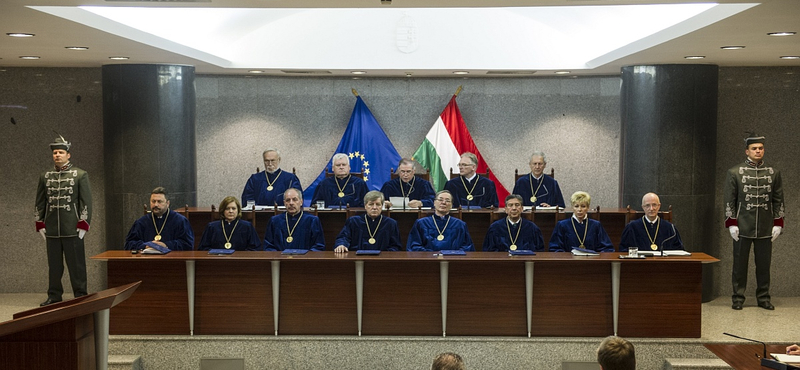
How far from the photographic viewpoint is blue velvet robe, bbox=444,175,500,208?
9750 mm

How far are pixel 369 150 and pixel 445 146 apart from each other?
102cm

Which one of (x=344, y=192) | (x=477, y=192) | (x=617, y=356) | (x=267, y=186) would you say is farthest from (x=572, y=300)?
(x=267, y=186)

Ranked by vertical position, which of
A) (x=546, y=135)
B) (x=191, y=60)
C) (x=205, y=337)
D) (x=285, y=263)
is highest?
(x=191, y=60)

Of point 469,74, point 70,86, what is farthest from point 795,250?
point 70,86

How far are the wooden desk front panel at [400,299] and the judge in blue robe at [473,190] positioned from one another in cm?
293

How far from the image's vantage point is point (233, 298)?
6.88 m

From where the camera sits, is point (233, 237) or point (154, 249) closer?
point (154, 249)

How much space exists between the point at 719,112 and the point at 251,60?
5.63m

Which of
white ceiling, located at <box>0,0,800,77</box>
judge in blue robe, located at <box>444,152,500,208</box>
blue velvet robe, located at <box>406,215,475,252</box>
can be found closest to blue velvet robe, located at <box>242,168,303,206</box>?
white ceiling, located at <box>0,0,800,77</box>

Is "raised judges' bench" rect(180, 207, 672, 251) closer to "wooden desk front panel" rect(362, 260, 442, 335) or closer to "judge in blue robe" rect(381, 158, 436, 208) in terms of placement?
"judge in blue robe" rect(381, 158, 436, 208)

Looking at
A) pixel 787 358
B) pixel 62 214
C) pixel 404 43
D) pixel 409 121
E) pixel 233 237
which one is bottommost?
pixel 787 358

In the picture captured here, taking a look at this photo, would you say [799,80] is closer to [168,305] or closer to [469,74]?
[469,74]

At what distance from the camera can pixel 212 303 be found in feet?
22.5

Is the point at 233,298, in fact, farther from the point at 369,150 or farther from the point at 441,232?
the point at 369,150
